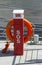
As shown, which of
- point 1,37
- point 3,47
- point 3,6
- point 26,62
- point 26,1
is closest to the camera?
point 26,62

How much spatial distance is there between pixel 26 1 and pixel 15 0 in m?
1.42

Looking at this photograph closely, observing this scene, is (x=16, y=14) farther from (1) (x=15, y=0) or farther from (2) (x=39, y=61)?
(1) (x=15, y=0)

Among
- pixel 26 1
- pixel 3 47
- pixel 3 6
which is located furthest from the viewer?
pixel 26 1

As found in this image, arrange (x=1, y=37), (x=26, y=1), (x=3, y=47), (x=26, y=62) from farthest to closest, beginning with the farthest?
1. (x=26, y=1)
2. (x=1, y=37)
3. (x=3, y=47)
4. (x=26, y=62)

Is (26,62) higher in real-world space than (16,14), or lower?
lower

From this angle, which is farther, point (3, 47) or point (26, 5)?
point (26, 5)

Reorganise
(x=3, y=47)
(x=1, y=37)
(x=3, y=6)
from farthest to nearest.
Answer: (x=3, y=6), (x=1, y=37), (x=3, y=47)

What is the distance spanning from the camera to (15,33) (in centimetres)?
1043

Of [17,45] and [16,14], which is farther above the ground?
[16,14]

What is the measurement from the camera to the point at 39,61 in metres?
10.1

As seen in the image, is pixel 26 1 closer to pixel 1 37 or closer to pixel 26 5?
pixel 26 5

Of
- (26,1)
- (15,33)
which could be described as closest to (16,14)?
(15,33)

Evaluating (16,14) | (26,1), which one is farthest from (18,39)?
(26,1)

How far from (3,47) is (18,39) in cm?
119
